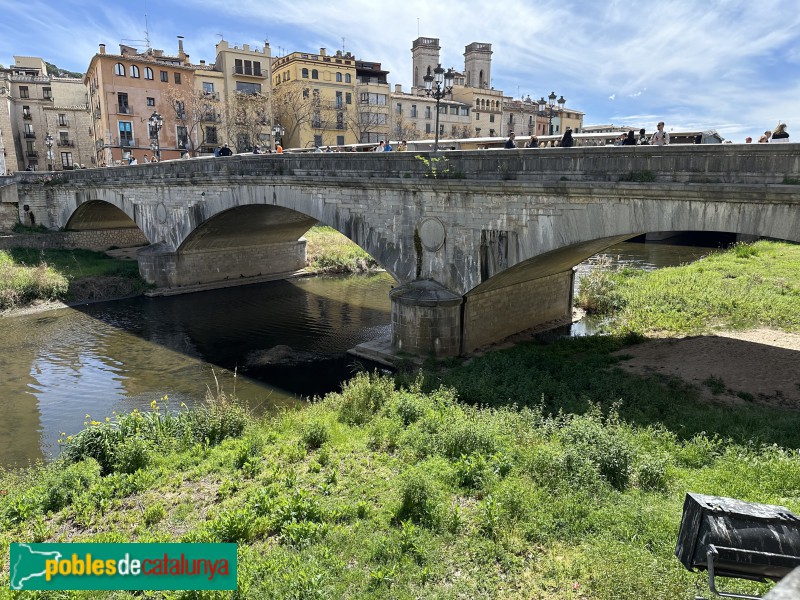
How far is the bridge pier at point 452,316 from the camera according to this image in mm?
17312

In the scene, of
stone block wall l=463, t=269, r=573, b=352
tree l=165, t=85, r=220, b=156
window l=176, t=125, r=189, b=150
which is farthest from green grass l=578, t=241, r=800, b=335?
window l=176, t=125, r=189, b=150

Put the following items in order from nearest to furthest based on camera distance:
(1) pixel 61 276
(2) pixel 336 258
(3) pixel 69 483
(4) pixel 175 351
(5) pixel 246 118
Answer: (3) pixel 69 483 < (4) pixel 175 351 < (1) pixel 61 276 < (2) pixel 336 258 < (5) pixel 246 118

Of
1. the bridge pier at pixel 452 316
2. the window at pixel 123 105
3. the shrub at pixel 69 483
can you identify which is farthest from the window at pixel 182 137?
the shrub at pixel 69 483

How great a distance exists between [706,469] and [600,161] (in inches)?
294

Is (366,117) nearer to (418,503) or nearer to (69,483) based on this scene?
(69,483)

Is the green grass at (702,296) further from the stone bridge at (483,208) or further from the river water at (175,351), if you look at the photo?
the river water at (175,351)

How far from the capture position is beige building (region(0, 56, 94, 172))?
59469 millimetres

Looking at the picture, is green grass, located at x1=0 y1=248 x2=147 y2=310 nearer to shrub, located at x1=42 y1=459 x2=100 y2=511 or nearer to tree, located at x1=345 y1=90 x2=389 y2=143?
shrub, located at x1=42 y1=459 x2=100 y2=511

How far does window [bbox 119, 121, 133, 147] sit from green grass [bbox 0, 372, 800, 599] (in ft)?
149

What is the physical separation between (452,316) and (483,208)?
3436mm

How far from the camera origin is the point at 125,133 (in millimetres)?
50344

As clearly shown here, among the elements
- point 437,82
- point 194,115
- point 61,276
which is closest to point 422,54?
point 194,115

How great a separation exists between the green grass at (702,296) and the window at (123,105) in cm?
4349

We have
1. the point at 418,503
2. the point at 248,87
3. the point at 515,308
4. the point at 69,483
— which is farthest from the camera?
the point at 248,87
